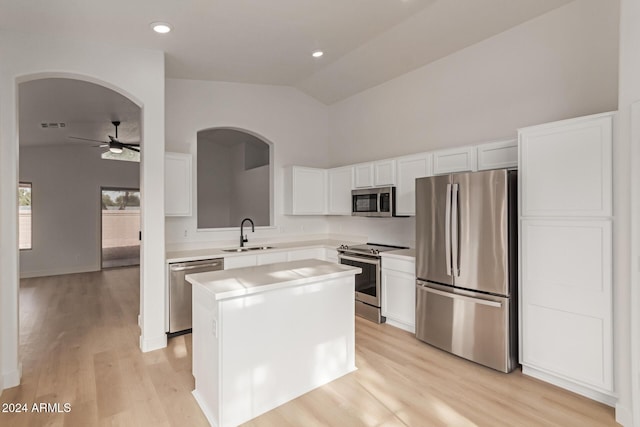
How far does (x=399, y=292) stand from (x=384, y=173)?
1.63 meters

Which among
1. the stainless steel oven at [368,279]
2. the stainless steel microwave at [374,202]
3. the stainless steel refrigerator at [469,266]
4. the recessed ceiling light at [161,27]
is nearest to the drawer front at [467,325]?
the stainless steel refrigerator at [469,266]

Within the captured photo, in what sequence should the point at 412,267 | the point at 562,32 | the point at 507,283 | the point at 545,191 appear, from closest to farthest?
1. the point at 545,191
2. the point at 507,283
3. the point at 562,32
4. the point at 412,267

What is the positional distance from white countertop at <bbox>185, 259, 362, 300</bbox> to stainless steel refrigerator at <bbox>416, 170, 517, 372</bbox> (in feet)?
3.42

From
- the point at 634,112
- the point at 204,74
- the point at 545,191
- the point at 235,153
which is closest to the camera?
the point at 634,112

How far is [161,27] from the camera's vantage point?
3027mm

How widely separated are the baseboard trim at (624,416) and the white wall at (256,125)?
171 inches

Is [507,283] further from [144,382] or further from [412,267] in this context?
[144,382]

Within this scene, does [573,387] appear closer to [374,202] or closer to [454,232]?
[454,232]

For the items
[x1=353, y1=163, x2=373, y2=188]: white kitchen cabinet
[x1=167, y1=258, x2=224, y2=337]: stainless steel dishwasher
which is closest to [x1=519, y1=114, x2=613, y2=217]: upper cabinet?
[x1=353, y1=163, x2=373, y2=188]: white kitchen cabinet

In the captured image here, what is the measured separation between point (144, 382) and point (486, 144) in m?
3.94

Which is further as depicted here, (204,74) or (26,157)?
(26,157)

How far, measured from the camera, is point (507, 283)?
111 inches

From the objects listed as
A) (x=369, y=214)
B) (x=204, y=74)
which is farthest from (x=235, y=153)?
(x=369, y=214)

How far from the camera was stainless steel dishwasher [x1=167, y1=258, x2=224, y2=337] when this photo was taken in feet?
12.1
